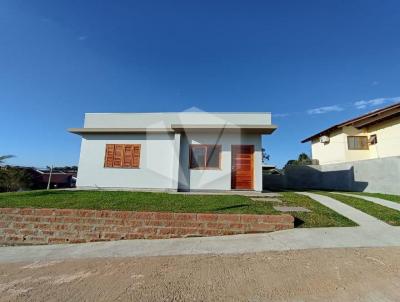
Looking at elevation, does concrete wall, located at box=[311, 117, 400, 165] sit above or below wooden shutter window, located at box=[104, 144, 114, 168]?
above

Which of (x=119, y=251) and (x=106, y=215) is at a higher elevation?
(x=106, y=215)

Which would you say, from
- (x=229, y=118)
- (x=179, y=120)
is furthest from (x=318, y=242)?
(x=179, y=120)

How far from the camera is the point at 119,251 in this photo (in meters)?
4.93

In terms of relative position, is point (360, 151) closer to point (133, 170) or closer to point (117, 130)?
point (133, 170)

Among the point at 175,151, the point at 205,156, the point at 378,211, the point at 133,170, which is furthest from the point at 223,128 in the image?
the point at 378,211

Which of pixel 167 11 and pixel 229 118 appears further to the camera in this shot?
pixel 229 118

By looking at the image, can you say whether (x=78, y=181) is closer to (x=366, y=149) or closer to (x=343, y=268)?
(x=343, y=268)

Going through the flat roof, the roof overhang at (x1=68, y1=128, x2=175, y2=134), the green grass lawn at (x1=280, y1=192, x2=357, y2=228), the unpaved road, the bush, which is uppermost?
the flat roof

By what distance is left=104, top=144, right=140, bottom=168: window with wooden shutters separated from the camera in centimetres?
1196

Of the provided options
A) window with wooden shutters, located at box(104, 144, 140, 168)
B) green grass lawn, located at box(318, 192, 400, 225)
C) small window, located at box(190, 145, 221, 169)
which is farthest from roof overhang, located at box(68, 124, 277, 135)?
green grass lawn, located at box(318, 192, 400, 225)

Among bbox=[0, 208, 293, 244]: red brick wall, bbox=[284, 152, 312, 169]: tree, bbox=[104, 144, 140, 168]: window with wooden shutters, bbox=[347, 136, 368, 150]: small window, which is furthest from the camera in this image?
bbox=[284, 152, 312, 169]: tree

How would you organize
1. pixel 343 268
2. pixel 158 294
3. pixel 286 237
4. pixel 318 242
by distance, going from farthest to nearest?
pixel 286 237, pixel 318 242, pixel 343 268, pixel 158 294

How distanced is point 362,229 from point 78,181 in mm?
11900

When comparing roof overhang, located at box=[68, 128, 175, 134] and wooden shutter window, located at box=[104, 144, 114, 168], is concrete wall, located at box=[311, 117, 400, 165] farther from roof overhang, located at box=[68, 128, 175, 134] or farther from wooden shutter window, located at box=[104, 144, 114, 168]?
wooden shutter window, located at box=[104, 144, 114, 168]
